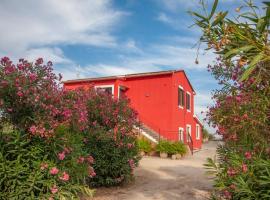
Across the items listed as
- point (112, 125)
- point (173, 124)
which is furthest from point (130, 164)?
point (173, 124)

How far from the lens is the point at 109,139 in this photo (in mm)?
10312

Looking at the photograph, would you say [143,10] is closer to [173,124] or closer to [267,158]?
[267,158]

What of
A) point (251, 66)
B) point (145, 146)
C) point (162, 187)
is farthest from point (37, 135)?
point (145, 146)

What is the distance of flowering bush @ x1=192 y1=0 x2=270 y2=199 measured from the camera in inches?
122

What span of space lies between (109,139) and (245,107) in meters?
5.79

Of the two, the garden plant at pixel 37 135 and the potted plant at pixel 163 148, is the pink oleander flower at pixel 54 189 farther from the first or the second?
the potted plant at pixel 163 148

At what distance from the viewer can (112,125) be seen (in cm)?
1068

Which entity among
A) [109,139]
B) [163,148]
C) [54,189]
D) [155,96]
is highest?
[155,96]

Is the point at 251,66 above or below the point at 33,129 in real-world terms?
above

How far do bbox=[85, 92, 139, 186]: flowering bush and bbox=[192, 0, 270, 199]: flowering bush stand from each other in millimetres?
4329

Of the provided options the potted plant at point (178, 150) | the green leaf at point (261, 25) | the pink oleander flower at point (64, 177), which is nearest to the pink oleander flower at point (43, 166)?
the pink oleander flower at point (64, 177)

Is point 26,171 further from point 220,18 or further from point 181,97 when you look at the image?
point 181,97

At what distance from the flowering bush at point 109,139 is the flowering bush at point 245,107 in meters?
4.33

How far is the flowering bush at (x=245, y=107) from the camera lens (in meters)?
3.11
